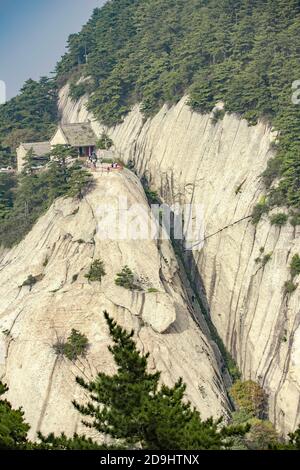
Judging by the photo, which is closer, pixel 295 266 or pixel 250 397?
pixel 250 397

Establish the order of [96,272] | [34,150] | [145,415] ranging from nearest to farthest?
[145,415], [96,272], [34,150]

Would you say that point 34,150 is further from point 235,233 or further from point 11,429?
point 11,429

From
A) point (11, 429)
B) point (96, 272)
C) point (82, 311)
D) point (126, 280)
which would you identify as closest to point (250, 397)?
point (126, 280)

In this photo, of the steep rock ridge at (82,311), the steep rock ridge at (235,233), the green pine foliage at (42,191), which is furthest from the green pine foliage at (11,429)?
the green pine foliage at (42,191)

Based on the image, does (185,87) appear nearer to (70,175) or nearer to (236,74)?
(236,74)

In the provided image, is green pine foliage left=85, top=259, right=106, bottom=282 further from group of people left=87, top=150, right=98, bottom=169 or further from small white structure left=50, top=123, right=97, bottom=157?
small white structure left=50, top=123, right=97, bottom=157

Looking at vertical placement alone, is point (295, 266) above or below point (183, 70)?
below

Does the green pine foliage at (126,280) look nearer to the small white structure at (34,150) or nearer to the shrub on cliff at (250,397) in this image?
the shrub on cliff at (250,397)
